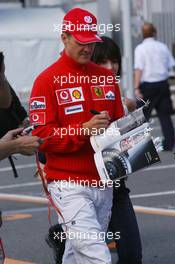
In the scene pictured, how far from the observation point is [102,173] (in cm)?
570

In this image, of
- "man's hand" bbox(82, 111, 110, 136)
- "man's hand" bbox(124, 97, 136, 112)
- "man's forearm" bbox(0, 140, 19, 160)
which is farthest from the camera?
"man's hand" bbox(124, 97, 136, 112)

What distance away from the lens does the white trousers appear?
5730 millimetres

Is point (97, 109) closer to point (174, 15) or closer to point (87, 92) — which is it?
point (87, 92)

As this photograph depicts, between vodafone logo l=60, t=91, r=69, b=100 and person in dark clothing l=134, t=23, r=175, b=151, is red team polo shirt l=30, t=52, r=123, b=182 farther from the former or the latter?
person in dark clothing l=134, t=23, r=175, b=151

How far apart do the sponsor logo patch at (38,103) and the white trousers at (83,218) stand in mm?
477

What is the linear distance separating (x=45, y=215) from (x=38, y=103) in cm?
447

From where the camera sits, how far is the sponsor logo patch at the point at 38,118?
19.2ft

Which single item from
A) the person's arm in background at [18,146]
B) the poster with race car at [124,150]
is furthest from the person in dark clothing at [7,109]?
the poster with race car at [124,150]

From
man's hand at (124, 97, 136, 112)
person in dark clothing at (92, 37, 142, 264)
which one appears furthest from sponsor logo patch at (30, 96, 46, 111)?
man's hand at (124, 97, 136, 112)

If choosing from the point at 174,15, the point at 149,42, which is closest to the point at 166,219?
the point at 149,42

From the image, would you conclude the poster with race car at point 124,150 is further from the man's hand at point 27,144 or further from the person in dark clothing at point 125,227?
the person in dark clothing at point 125,227

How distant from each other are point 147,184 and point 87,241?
645cm

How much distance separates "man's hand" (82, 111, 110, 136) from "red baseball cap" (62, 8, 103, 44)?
1.62 feet

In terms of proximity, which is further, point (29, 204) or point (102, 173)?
point (29, 204)
